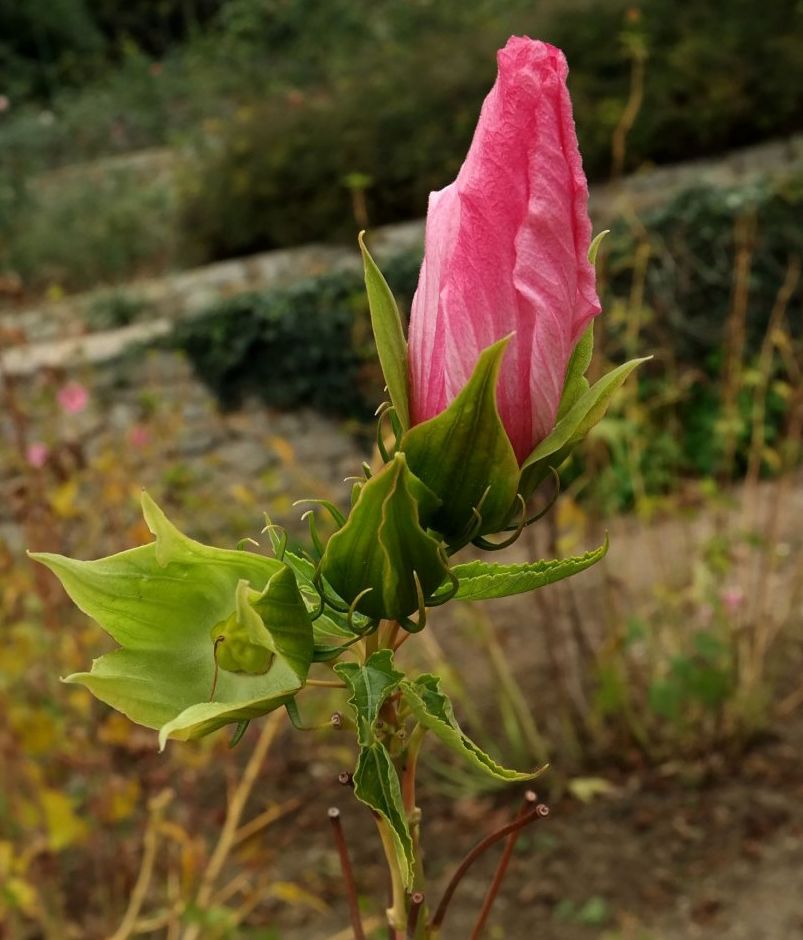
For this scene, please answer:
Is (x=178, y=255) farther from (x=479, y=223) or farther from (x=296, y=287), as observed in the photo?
(x=479, y=223)

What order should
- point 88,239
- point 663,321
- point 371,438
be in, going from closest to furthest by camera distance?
point 371,438 < point 663,321 < point 88,239

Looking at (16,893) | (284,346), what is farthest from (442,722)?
(284,346)

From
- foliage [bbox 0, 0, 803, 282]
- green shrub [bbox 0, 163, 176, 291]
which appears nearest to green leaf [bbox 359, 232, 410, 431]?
foliage [bbox 0, 0, 803, 282]

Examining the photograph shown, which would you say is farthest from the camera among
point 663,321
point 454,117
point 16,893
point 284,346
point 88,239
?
point 88,239

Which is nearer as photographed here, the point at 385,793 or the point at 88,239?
the point at 385,793

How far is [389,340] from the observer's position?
36 cm

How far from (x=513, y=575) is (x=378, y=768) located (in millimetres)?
72

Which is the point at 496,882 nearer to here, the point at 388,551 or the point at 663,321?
the point at 388,551

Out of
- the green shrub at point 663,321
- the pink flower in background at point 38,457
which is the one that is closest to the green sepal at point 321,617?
the pink flower in background at point 38,457

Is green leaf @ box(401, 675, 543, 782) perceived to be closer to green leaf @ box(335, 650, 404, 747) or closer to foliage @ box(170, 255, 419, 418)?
green leaf @ box(335, 650, 404, 747)

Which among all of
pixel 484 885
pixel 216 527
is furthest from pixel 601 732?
pixel 216 527

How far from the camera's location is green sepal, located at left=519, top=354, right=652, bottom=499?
1.11ft

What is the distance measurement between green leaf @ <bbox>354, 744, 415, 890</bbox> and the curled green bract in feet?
0.10

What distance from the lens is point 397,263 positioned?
184 inches
